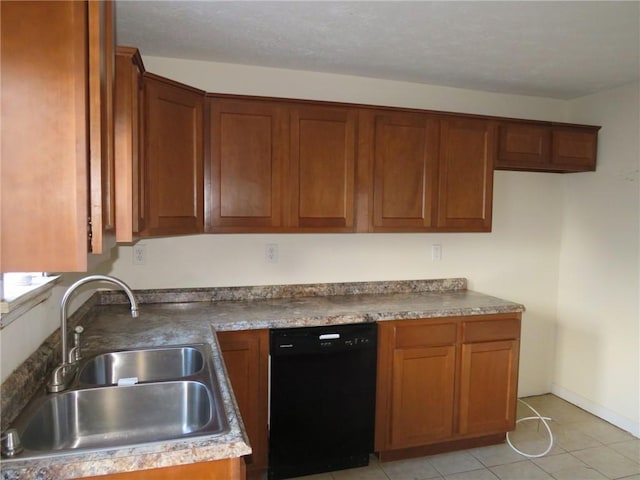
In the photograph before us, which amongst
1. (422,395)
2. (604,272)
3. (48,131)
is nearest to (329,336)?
(422,395)

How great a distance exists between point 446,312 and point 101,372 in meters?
1.84

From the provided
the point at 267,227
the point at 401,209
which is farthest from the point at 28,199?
the point at 401,209

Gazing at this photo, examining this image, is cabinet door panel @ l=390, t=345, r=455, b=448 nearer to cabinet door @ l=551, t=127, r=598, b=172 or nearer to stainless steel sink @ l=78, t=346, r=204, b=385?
stainless steel sink @ l=78, t=346, r=204, b=385

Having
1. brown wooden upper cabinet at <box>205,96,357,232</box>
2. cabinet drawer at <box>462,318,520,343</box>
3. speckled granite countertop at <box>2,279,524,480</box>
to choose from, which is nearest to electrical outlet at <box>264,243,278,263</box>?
speckled granite countertop at <box>2,279,524,480</box>

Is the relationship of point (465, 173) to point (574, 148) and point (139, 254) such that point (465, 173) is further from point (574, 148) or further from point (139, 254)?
point (139, 254)

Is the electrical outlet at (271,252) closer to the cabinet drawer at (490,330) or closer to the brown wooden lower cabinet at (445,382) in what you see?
the brown wooden lower cabinet at (445,382)

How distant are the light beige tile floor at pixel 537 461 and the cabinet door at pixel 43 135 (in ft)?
6.63

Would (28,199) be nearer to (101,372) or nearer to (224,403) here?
(224,403)

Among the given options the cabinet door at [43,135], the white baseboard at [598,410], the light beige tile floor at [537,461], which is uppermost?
the cabinet door at [43,135]

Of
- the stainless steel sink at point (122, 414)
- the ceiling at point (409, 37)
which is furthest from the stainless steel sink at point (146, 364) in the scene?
the ceiling at point (409, 37)

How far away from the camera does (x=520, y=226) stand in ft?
11.2

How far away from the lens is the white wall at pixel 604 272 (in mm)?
2969

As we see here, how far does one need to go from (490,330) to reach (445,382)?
430 millimetres

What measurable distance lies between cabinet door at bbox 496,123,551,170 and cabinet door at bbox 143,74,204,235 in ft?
6.52
